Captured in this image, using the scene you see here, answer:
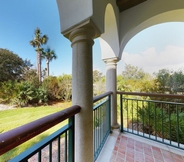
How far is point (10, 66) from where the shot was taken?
27.8 ft

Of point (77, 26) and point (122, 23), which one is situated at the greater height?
point (122, 23)

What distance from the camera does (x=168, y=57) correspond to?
201 inches

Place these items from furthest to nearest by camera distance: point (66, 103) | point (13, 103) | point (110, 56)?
point (66, 103) → point (13, 103) → point (110, 56)

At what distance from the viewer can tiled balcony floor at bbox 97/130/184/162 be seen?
1.58 metres

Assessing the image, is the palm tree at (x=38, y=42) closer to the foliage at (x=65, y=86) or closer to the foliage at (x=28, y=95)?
the foliage at (x=28, y=95)

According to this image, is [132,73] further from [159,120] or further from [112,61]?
[112,61]

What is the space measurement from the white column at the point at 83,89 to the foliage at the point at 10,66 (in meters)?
9.17

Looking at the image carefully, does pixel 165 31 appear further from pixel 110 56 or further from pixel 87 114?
pixel 87 114

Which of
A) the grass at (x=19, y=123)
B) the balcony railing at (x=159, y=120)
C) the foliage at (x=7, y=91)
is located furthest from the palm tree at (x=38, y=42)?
the balcony railing at (x=159, y=120)

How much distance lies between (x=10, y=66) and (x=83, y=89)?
10116 millimetres

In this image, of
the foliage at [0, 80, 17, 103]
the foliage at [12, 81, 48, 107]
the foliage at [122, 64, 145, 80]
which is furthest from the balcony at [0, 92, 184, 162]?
the foliage at [0, 80, 17, 103]

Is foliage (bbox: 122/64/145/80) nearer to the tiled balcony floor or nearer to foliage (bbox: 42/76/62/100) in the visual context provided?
the tiled balcony floor

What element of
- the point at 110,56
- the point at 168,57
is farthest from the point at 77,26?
the point at 168,57

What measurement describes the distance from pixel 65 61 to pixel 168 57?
906 cm
